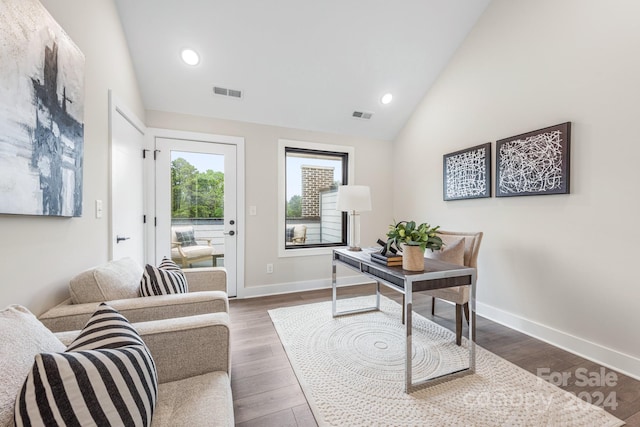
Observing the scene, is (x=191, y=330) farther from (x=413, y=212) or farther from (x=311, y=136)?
(x=413, y=212)

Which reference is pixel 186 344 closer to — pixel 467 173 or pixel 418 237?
pixel 418 237

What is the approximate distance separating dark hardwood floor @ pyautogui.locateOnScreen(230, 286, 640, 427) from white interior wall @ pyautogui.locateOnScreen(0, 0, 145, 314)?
1184 mm

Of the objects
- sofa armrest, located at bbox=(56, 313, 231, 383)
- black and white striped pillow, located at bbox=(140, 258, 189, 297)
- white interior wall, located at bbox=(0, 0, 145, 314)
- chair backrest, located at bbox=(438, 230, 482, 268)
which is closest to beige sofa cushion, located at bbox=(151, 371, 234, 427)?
sofa armrest, located at bbox=(56, 313, 231, 383)

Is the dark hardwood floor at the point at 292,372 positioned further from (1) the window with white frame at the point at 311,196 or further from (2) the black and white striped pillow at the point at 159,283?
(1) the window with white frame at the point at 311,196

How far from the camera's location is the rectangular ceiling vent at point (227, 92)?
295cm

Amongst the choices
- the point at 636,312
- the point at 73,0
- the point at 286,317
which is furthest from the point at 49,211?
the point at 636,312

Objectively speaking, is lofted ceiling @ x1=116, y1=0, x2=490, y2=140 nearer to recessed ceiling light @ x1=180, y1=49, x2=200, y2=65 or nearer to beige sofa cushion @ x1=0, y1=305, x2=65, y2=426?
recessed ceiling light @ x1=180, y1=49, x2=200, y2=65

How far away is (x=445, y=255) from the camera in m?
2.46

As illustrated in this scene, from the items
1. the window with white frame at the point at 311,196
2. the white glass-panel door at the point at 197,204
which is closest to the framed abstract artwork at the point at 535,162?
the window with white frame at the point at 311,196

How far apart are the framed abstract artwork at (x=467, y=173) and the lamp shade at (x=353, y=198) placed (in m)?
1.09

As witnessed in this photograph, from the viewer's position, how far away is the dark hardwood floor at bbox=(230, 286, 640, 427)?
1498mm

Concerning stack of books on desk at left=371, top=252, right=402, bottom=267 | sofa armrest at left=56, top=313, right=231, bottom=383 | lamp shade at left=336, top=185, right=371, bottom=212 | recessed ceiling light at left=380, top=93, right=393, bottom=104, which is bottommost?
sofa armrest at left=56, top=313, right=231, bottom=383

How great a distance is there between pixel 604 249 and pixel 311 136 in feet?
10.1

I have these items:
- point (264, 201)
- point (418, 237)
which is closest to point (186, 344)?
point (418, 237)
